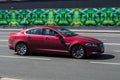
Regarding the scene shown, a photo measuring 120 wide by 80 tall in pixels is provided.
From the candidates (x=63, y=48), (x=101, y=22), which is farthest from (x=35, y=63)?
(x=101, y=22)

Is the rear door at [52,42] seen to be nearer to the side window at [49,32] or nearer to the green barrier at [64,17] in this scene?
the side window at [49,32]

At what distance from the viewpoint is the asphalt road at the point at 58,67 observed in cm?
1195

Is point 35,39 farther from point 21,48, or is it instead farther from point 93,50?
point 93,50

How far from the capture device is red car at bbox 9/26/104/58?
1588cm

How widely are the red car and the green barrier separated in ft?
88.3

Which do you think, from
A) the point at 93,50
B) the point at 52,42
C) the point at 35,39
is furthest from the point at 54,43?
the point at 93,50

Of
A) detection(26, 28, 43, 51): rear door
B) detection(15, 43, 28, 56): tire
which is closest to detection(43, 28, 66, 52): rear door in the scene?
detection(26, 28, 43, 51): rear door

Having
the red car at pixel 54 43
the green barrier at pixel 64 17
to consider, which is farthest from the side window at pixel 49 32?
the green barrier at pixel 64 17

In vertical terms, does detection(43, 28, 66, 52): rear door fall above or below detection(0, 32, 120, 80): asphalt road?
above

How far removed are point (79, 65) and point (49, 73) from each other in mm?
1957

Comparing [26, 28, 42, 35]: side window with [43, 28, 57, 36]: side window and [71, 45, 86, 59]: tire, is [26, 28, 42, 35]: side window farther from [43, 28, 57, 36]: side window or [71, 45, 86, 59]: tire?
[71, 45, 86, 59]: tire

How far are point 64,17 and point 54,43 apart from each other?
30414 mm

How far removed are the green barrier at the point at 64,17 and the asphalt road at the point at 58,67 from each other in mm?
26234

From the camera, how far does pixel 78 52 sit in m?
16.0
